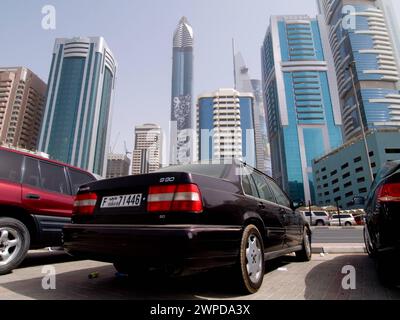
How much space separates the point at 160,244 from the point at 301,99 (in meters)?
130

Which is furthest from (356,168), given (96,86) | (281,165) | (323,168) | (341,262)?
(96,86)

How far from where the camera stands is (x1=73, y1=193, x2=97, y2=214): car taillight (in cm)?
233

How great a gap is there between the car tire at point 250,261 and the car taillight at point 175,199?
0.67m

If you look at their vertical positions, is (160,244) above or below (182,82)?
below

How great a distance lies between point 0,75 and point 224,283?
146 metres

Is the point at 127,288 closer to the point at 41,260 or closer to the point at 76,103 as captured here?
the point at 41,260

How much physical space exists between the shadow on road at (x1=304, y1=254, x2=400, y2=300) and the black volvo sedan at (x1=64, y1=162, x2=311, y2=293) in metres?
Result: 0.57

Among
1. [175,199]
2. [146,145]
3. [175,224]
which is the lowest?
[175,224]

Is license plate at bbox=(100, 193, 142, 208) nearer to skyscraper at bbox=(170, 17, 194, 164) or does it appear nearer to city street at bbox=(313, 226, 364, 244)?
city street at bbox=(313, 226, 364, 244)

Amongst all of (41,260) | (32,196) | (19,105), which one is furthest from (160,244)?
(19,105)

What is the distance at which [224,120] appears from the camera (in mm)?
120062

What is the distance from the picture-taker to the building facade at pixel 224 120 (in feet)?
375

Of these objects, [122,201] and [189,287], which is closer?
[122,201]
